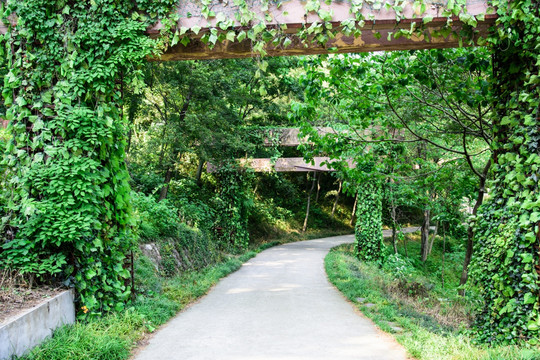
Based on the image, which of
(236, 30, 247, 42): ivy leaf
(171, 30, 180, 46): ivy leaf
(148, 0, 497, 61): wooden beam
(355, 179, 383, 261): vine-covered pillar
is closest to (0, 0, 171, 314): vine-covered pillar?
(171, 30, 180, 46): ivy leaf

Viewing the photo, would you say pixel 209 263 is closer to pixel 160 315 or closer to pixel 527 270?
pixel 160 315

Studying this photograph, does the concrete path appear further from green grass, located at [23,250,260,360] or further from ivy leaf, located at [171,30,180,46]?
ivy leaf, located at [171,30,180,46]

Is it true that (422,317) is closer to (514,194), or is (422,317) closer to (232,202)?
(514,194)

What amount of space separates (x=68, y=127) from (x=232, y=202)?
1118 centimetres

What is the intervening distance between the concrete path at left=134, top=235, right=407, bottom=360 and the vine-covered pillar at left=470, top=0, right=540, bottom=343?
119cm

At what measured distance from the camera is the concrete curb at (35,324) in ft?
10.4

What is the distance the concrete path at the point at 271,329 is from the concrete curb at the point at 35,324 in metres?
0.92

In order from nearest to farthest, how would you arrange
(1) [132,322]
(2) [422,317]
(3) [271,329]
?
(1) [132,322] < (3) [271,329] < (2) [422,317]

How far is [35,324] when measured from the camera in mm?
3613

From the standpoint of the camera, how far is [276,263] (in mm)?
12508

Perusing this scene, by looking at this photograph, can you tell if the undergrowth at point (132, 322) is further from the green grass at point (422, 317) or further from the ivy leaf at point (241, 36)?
the ivy leaf at point (241, 36)

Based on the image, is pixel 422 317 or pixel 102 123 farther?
pixel 422 317

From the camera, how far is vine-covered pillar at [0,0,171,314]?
4430 mm

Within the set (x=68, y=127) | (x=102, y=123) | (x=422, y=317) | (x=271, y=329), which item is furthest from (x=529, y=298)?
(x=68, y=127)
